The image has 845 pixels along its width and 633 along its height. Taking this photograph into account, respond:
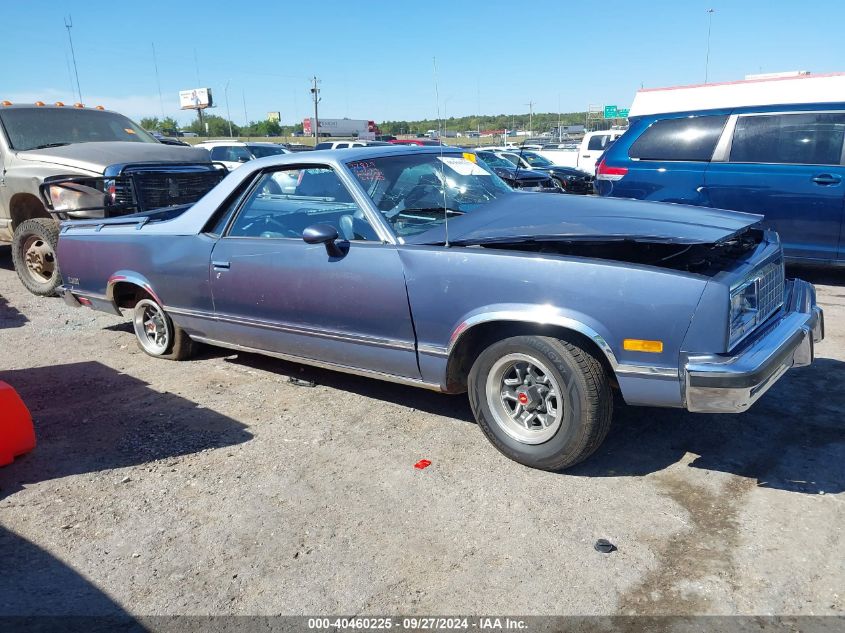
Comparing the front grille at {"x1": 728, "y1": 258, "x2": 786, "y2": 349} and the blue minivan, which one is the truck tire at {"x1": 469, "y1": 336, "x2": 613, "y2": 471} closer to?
the front grille at {"x1": 728, "y1": 258, "x2": 786, "y2": 349}

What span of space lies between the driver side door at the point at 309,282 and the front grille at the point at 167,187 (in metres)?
2.79

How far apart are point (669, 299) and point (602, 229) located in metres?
0.62

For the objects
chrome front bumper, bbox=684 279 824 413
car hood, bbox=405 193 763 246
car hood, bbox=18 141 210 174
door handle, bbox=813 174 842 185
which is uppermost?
car hood, bbox=18 141 210 174

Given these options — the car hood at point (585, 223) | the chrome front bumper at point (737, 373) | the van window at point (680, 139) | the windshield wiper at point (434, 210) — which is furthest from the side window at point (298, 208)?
the van window at point (680, 139)

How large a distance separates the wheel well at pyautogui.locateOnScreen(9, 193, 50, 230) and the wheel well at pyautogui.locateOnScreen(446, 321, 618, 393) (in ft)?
20.9

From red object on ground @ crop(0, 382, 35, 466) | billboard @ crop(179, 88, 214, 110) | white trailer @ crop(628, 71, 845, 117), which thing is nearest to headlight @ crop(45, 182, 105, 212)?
red object on ground @ crop(0, 382, 35, 466)

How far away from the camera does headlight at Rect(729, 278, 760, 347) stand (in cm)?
296

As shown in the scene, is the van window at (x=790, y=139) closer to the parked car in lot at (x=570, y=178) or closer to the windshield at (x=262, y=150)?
the parked car in lot at (x=570, y=178)

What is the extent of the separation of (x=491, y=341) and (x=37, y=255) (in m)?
6.30

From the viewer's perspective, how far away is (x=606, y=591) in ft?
8.30

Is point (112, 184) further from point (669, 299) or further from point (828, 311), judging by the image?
point (828, 311)

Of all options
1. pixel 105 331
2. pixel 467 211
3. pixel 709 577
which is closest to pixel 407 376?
pixel 467 211

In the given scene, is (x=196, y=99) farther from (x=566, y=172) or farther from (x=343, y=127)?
(x=566, y=172)

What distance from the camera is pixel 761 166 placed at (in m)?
6.76
